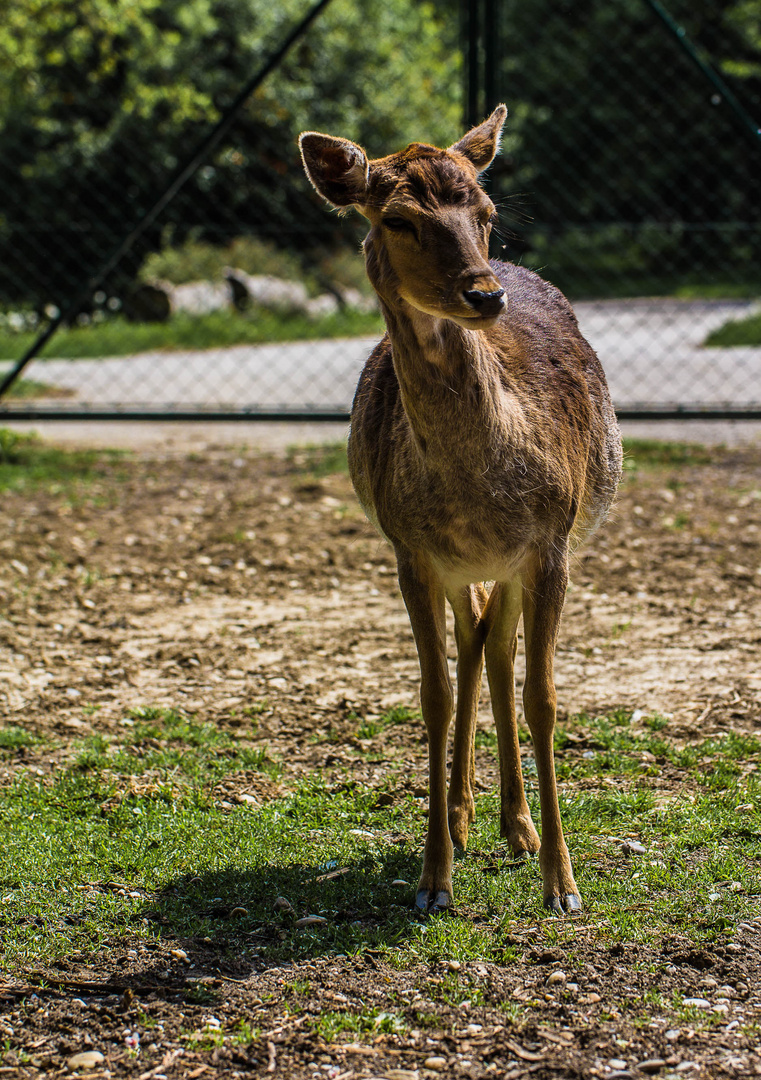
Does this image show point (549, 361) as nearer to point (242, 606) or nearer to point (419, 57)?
point (242, 606)

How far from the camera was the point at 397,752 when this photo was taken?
4664 millimetres

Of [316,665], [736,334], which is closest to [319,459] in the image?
[316,665]

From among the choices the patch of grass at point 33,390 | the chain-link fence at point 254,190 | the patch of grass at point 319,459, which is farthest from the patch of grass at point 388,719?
the chain-link fence at point 254,190

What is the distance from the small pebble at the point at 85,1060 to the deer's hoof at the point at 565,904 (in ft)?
4.44

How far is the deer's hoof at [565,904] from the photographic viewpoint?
11.4 feet

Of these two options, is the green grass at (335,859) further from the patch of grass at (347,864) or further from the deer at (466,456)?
the deer at (466,456)

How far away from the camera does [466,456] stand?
3.39m

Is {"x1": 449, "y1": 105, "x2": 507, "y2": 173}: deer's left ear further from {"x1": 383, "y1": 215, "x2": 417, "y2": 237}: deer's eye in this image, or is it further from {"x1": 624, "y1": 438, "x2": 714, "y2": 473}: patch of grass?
{"x1": 624, "y1": 438, "x2": 714, "y2": 473}: patch of grass

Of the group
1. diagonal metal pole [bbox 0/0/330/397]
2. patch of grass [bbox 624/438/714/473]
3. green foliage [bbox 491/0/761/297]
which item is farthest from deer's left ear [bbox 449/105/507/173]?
green foliage [bbox 491/0/761/297]

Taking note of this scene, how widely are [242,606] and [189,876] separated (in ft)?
8.64

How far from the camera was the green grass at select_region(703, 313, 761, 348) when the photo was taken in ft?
47.5

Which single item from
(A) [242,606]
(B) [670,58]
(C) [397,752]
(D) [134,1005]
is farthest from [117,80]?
(D) [134,1005]

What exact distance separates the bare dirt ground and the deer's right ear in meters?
2.16

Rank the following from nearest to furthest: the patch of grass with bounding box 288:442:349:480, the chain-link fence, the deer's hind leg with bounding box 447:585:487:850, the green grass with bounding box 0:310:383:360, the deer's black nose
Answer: the deer's black nose, the deer's hind leg with bounding box 447:585:487:850, the patch of grass with bounding box 288:442:349:480, the chain-link fence, the green grass with bounding box 0:310:383:360
